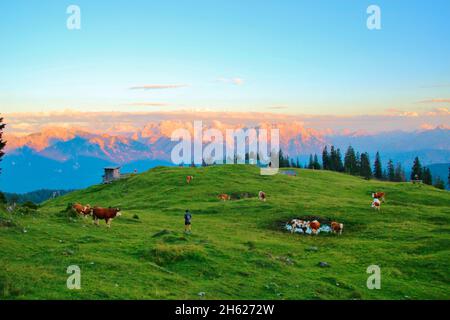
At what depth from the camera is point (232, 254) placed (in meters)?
30.5

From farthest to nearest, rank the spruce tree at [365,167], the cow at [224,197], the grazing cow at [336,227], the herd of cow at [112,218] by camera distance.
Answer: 1. the spruce tree at [365,167]
2. the cow at [224,197]
3. the grazing cow at [336,227]
4. the herd of cow at [112,218]

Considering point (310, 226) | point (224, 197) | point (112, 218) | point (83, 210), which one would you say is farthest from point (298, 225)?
point (224, 197)

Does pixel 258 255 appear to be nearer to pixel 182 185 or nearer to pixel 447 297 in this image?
pixel 447 297

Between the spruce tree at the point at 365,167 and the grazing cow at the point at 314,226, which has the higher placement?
the grazing cow at the point at 314,226

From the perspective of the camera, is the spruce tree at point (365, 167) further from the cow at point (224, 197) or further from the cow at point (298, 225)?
the cow at point (298, 225)

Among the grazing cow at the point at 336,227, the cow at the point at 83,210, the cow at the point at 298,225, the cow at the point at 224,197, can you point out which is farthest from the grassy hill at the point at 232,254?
the cow at the point at 224,197

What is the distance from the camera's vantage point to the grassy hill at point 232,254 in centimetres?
2247

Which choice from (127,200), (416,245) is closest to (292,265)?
(416,245)

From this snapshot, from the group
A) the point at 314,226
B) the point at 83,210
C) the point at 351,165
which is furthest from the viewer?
the point at 351,165

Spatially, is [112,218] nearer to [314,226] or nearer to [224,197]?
[314,226]

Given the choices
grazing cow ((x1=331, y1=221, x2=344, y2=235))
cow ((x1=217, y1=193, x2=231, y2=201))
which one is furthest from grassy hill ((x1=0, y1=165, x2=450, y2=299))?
cow ((x1=217, y1=193, x2=231, y2=201))

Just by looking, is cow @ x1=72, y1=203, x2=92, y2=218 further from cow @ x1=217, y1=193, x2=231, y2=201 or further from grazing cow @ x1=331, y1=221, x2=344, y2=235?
cow @ x1=217, y1=193, x2=231, y2=201

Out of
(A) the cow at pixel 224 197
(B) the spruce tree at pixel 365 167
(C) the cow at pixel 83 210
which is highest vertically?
(C) the cow at pixel 83 210

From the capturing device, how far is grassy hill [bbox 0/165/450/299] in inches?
885
